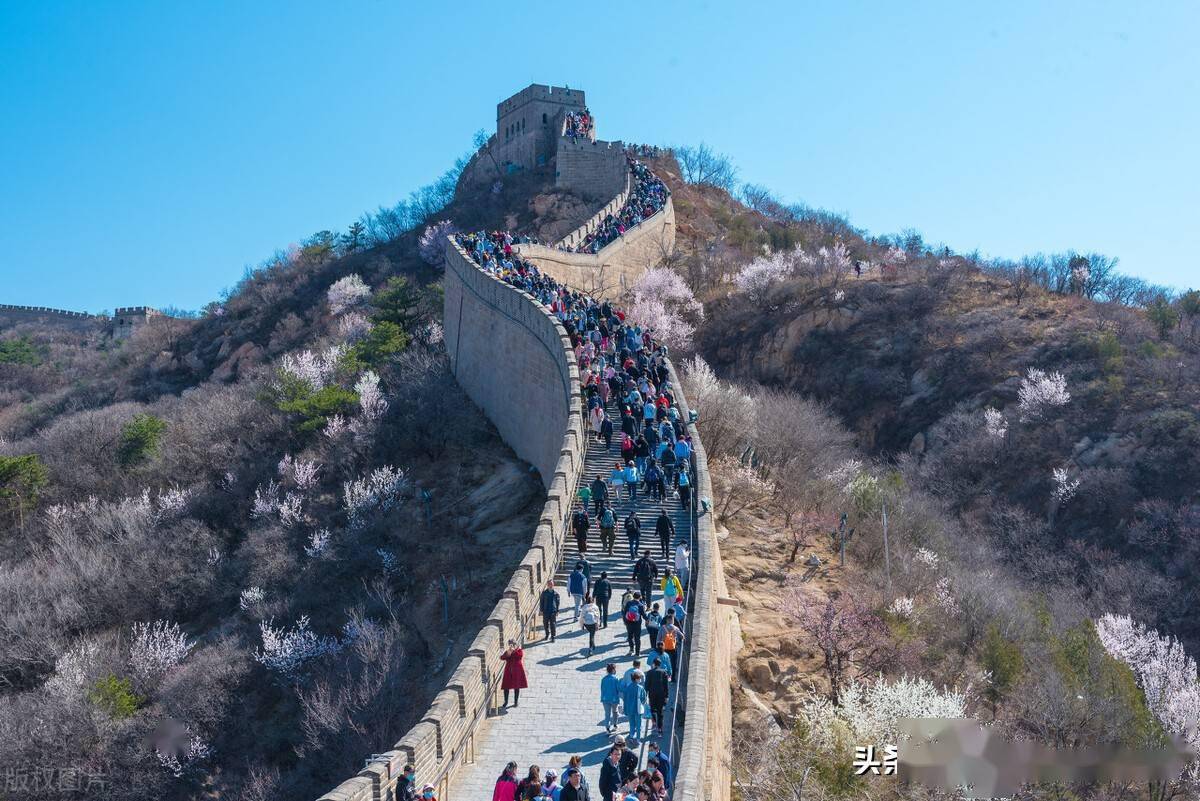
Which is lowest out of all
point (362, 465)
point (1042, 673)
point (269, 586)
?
point (1042, 673)

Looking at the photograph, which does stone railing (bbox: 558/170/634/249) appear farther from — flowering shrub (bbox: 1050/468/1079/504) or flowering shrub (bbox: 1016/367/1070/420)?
flowering shrub (bbox: 1050/468/1079/504)

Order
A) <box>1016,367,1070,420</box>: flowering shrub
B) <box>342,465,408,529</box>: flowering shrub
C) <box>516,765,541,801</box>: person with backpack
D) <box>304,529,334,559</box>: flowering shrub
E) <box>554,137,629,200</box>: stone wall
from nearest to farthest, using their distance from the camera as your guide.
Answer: <box>516,765,541,801</box>: person with backpack → <box>304,529,334,559</box>: flowering shrub → <box>342,465,408,529</box>: flowering shrub → <box>1016,367,1070,420</box>: flowering shrub → <box>554,137,629,200</box>: stone wall

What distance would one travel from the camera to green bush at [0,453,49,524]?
34.4 meters

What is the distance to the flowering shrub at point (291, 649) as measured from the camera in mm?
21822

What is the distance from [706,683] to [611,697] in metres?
1.05

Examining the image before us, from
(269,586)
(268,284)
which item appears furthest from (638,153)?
(269,586)

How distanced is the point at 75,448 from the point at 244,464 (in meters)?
9.12

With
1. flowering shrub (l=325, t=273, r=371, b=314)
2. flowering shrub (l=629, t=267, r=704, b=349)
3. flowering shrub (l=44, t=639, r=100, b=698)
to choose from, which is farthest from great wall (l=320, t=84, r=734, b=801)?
flowering shrub (l=325, t=273, r=371, b=314)

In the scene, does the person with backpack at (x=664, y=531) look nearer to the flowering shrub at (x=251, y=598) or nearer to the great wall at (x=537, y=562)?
the great wall at (x=537, y=562)

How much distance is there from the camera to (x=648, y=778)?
28.2 feet

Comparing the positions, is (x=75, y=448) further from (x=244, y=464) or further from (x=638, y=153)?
(x=638, y=153)

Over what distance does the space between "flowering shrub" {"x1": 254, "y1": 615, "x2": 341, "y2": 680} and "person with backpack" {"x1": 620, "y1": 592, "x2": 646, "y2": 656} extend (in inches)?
440

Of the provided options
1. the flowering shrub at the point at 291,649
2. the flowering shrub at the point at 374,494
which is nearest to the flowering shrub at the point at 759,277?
the flowering shrub at the point at 374,494

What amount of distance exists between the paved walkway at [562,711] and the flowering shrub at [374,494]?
40.9 ft
